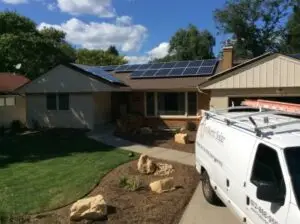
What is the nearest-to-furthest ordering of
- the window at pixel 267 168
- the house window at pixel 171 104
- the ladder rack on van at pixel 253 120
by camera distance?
1. the window at pixel 267 168
2. the ladder rack on van at pixel 253 120
3. the house window at pixel 171 104

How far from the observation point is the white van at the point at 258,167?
4.72m

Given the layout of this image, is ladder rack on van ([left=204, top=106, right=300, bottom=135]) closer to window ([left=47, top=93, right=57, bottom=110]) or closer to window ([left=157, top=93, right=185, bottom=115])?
window ([left=157, top=93, right=185, bottom=115])

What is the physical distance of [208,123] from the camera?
30.4ft

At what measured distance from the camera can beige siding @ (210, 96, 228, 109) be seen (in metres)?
18.9

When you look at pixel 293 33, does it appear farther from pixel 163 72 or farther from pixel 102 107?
pixel 102 107

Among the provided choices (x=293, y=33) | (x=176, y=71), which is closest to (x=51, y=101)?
(x=176, y=71)

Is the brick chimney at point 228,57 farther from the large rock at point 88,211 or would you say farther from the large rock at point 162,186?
the large rock at point 88,211

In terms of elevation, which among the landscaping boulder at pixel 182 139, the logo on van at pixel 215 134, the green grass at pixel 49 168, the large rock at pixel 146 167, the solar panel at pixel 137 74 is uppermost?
the solar panel at pixel 137 74

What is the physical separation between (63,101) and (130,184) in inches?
584

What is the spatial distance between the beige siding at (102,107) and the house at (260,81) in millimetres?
7148

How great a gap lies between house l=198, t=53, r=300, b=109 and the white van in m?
10.1

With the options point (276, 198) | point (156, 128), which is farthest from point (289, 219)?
point (156, 128)

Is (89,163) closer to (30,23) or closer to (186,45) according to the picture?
(30,23)

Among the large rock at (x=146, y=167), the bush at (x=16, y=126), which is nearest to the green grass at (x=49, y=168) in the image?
the large rock at (x=146, y=167)
